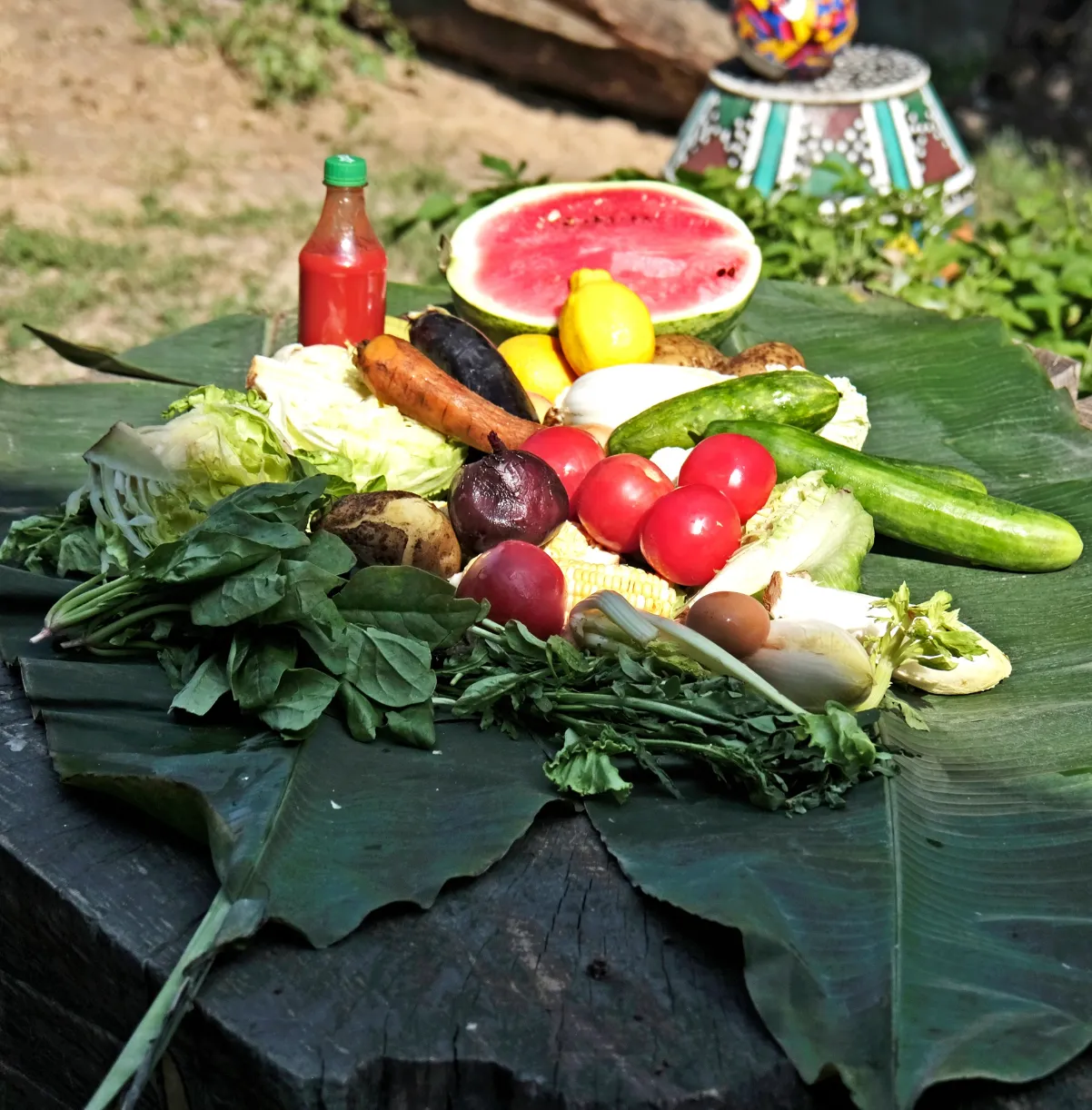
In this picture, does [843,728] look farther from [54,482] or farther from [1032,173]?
[1032,173]

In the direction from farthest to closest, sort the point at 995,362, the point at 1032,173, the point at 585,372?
the point at 1032,173 → the point at 995,362 → the point at 585,372

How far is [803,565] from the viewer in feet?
9.73

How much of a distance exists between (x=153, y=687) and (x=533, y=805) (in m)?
0.81

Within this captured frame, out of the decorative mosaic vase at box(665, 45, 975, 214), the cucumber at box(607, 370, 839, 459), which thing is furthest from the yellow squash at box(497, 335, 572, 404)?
the decorative mosaic vase at box(665, 45, 975, 214)

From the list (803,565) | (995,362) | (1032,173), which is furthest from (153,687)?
(1032,173)

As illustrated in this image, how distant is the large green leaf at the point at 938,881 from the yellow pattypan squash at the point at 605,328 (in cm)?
125

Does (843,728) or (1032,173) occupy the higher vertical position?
(843,728)

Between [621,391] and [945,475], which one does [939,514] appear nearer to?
[945,475]

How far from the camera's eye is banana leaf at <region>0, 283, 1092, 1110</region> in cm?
175

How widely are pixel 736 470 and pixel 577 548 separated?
436 mm

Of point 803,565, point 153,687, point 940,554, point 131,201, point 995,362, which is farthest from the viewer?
point 131,201

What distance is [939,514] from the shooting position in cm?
322

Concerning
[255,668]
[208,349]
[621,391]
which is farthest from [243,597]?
[208,349]

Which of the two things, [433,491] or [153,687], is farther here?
[433,491]
